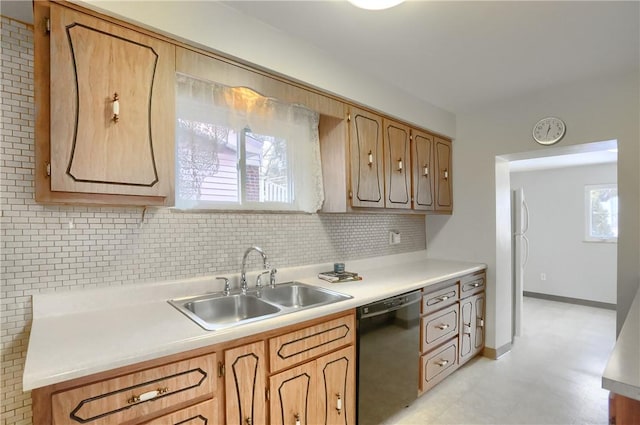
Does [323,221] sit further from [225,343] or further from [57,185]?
[57,185]

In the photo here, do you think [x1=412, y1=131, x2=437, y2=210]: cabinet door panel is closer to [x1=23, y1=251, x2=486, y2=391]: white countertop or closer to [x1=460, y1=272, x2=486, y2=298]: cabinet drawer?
[x1=460, y1=272, x2=486, y2=298]: cabinet drawer

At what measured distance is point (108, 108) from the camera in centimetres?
132

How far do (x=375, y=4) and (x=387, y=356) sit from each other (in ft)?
6.31

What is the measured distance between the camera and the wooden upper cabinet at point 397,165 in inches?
102

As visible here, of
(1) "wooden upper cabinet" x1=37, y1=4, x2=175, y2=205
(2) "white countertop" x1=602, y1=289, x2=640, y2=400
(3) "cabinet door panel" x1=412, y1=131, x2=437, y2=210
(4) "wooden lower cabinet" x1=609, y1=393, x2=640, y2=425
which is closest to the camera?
(2) "white countertop" x1=602, y1=289, x2=640, y2=400

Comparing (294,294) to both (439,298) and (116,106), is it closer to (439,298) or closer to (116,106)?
(439,298)

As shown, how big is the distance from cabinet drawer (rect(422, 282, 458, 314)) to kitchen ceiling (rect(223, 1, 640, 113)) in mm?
1631

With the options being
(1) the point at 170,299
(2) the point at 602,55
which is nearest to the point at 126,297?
(1) the point at 170,299

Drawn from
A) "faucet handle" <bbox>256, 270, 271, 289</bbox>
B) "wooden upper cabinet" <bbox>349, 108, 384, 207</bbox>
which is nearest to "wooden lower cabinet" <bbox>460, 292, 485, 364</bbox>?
"wooden upper cabinet" <bbox>349, 108, 384, 207</bbox>

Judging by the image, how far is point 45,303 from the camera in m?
1.40

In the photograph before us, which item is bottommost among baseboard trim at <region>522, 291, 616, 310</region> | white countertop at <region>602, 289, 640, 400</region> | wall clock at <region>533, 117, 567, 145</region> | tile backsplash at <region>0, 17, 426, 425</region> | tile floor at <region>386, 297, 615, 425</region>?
baseboard trim at <region>522, 291, 616, 310</region>

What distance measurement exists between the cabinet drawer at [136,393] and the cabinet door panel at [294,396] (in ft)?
1.07

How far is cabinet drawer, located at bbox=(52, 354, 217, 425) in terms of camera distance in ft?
3.27

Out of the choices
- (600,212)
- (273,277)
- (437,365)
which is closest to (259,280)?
(273,277)
